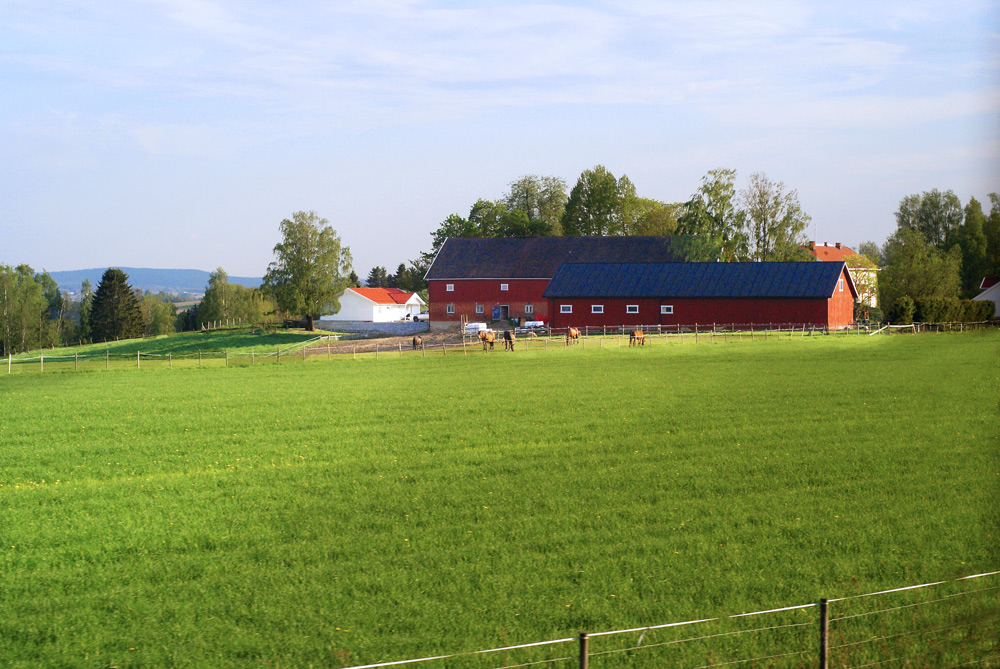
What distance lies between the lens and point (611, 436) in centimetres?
1928

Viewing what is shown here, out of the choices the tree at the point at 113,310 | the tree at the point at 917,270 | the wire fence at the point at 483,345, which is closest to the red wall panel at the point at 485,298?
the wire fence at the point at 483,345

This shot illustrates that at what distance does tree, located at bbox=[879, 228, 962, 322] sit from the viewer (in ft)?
213

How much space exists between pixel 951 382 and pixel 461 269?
54.0 m

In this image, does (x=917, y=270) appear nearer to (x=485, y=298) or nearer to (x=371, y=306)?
(x=485, y=298)

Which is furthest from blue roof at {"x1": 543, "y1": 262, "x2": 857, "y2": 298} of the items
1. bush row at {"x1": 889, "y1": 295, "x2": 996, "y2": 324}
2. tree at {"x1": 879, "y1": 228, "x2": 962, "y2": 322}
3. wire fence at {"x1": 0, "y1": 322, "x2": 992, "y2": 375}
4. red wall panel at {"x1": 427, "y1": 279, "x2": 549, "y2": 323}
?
red wall panel at {"x1": 427, "y1": 279, "x2": 549, "y2": 323}

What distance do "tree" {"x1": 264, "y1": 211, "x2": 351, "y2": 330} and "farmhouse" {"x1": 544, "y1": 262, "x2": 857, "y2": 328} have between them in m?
29.5

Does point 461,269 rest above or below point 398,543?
above

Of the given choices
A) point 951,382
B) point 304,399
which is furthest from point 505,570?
point 951,382

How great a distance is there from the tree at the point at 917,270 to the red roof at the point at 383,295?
5624 centimetres

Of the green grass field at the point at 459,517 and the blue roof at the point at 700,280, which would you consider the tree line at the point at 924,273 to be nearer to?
the blue roof at the point at 700,280

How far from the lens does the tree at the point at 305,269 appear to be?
282 feet

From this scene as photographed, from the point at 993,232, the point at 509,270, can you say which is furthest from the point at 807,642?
the point at 509,270

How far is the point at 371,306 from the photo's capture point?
102938mm

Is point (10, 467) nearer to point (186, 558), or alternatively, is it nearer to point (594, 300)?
point (186, 558)
